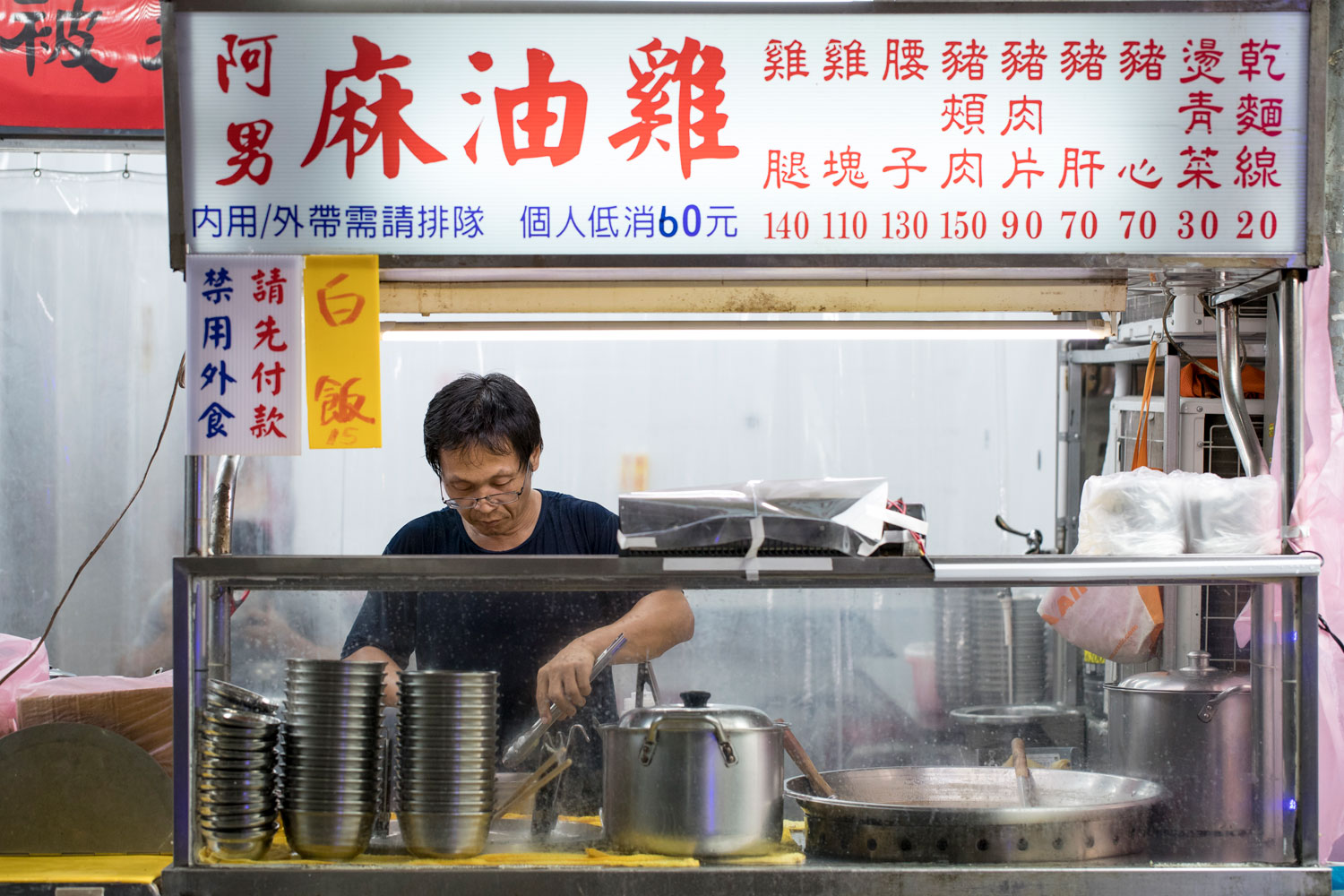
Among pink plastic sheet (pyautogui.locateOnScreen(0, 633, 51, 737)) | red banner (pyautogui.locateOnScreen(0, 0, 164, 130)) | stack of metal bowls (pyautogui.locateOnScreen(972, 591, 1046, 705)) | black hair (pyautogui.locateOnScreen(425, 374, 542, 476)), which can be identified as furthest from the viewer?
red banner (pyautogui.locateOnScreen(0, 0, 164, 130))

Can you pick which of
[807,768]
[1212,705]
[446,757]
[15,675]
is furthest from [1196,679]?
[15,675]

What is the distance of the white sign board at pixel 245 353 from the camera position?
1.79 metres

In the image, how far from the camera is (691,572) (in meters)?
1.74

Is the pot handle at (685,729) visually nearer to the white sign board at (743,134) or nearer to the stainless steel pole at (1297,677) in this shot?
the white sign board at (743,134)

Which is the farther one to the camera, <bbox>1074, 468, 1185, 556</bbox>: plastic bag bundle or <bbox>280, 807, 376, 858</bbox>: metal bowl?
<bbox>1074, 468, 1185, 556</bbox>: plastic bag bundle

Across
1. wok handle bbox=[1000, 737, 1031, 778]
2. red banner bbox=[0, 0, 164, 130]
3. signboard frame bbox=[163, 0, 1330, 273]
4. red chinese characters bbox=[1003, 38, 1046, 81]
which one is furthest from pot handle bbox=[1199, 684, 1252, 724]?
red banner bbox=[0, 0, 164, 130]

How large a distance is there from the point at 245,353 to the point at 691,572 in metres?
0.80

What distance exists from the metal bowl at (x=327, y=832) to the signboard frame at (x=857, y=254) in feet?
2.83

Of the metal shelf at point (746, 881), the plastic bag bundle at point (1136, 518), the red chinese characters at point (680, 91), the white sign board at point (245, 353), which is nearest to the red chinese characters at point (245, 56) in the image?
the white sign board at point (245, 353)

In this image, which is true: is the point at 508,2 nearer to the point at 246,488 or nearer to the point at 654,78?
the point at 654,78

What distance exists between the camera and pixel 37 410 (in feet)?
12.8

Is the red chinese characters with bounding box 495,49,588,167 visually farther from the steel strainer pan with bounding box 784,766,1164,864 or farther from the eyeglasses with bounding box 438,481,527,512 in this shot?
the steel strainer pan with bounding box 784,766,1164,864

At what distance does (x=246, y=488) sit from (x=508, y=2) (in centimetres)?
282

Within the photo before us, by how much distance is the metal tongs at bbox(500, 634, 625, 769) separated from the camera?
1.77m
